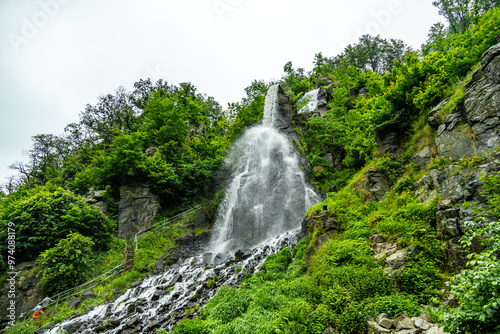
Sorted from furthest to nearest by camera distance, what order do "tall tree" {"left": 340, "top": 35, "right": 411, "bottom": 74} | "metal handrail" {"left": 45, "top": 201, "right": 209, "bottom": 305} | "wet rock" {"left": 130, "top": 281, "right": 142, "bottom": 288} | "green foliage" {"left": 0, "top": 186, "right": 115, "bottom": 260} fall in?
1. "tall tree" {"left": 340, "top": 35, "right": 411, "bottom": 74}
2. "green foliage" {"left": 0, "top": 186, "right": 115, "bottom": 260}
3. "metal handrail" {"left": 45, "top": 201, "right": 209, "bottom": 305}
4. "wet rock" {"left": 130, "top": 281, "right": 142, "bottom": 288}

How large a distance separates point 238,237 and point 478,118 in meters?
14.7

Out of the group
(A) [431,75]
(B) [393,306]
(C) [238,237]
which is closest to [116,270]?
(C) [238,237]

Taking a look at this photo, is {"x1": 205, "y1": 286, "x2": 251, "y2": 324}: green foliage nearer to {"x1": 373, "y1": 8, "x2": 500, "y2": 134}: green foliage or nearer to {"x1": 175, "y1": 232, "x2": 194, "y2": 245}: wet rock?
{"x1": 373, "y1": 8, "x2": 500, "y2": 134}: green foliage

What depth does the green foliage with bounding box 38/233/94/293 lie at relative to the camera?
15094 mm

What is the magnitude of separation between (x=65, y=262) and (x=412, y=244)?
62.5ft

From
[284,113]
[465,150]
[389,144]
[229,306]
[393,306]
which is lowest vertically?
[393,306]

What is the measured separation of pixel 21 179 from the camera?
34.3 m

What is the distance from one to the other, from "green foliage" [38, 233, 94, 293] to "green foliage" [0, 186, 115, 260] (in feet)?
4.60

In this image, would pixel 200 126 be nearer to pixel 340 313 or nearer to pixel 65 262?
pixel 65 262

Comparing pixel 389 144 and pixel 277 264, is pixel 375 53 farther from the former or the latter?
pixel 277 264

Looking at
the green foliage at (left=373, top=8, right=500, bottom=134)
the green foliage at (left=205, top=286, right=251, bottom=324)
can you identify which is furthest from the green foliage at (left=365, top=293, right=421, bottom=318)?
the green foliage at (left=373, top=8, right=500, bottom=134)

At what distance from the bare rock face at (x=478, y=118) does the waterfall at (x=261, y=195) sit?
33.7 feet

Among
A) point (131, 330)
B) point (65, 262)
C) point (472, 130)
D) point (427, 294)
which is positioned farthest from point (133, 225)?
point (472, 130)

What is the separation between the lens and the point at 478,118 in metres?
7.84
